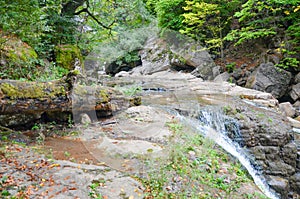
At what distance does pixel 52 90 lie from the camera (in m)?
4.31

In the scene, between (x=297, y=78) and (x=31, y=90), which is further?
(x=297, y=78)

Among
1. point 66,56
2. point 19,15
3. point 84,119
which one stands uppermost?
point 19,15

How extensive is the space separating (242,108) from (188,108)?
1.71m

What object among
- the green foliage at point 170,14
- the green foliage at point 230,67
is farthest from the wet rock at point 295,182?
the green foliage at point 170,14

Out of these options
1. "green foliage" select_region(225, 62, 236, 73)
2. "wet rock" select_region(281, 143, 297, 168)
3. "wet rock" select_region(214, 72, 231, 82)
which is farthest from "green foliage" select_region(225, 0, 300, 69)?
"wet rock" select_region(281, 143, 297, 168)

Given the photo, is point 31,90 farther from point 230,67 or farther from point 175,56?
point 175,56

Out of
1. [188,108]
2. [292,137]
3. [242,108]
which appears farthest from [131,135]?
[292,137]

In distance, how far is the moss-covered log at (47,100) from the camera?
3.83m

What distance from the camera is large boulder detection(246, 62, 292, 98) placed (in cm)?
1029

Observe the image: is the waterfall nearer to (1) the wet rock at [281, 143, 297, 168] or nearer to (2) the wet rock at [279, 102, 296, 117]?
(1) the wet rock at [281, 143, 297, 168]

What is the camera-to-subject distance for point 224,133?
5.74 m

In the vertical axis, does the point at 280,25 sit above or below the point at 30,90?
above

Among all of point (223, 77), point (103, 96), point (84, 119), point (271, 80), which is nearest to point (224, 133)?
point (103, 96)

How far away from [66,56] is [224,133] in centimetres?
558
